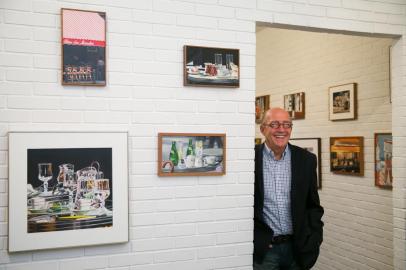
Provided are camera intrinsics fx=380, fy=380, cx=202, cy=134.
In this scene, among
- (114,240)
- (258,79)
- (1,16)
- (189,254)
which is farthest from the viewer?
(258,79)

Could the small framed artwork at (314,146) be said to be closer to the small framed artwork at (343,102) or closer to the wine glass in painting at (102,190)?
the small framed artwork at (343,102)

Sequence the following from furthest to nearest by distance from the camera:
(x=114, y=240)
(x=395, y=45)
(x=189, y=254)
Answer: (x=395, y=45) → (x=189, y=254) → (x=114, y=240)

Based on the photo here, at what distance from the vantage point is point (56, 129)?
209 cm

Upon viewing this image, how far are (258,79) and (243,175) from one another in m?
3.13

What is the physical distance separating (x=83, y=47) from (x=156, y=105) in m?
0.52

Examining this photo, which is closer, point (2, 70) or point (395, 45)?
point (2, 70)

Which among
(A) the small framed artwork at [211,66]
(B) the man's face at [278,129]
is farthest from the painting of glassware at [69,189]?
(B) the man's face at [278,129]

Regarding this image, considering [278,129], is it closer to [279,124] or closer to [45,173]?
[279,124]

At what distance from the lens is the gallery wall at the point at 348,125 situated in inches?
132

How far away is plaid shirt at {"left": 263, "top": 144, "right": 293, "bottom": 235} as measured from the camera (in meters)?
2.61

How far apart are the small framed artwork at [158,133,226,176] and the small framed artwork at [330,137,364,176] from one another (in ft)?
5.74

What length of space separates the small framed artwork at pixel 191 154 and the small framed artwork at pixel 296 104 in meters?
2.21

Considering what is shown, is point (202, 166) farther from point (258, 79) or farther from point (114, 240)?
point (258, 79)

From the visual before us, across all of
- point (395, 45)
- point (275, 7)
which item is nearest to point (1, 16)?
point (275, 7)
